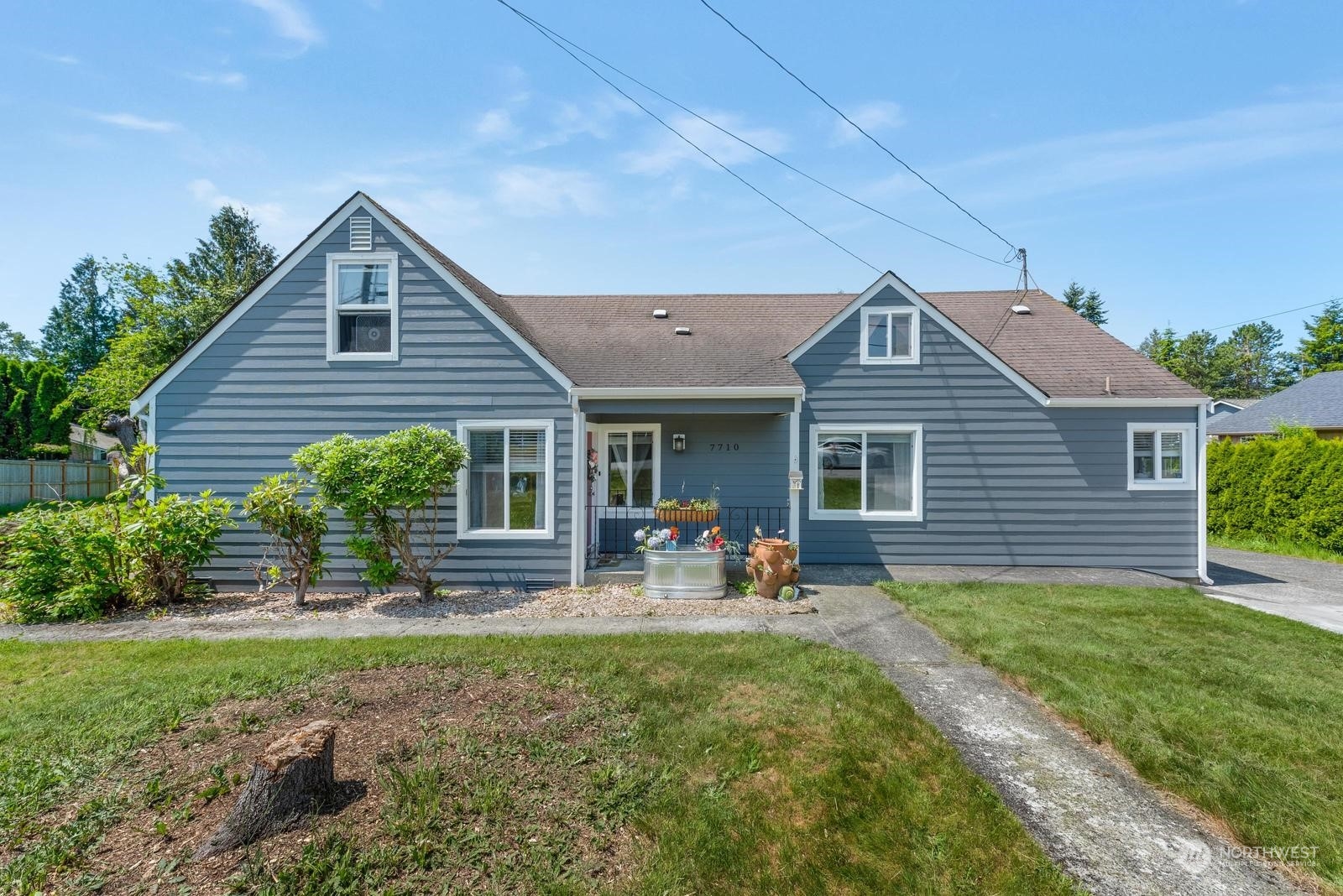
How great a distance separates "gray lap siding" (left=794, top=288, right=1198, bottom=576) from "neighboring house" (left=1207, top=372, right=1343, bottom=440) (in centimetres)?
1559

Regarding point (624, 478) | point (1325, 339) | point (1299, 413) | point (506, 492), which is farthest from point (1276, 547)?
point (1325, 339)

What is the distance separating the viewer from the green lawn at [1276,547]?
11.4 meters

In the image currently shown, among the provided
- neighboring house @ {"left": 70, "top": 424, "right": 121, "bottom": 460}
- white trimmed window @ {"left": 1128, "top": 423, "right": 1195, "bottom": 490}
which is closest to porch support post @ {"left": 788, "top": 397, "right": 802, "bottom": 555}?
white trimmed window @ {"left": 1128, "top": 423, "right": 1195, "bottom": 490}

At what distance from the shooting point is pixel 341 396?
838 cm

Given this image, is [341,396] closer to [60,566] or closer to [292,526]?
[292,526]

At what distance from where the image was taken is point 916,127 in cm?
977

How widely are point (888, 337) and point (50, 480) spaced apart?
29.6m

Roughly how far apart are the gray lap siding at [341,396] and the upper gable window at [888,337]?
5.64 m

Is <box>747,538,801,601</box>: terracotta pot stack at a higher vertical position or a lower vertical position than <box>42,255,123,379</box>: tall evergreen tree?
lower

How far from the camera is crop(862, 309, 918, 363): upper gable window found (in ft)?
32.6

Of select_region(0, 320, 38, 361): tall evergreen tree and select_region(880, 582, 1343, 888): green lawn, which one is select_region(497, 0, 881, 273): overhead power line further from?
select_region(0, 320, 38, 361): tall evergreen tree

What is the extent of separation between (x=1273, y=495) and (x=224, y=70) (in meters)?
21.7

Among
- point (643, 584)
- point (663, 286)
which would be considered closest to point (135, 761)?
point (643, 584)

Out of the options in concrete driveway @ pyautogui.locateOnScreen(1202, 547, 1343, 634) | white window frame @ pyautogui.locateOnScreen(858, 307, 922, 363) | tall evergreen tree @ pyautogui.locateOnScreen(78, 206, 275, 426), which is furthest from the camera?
tall evergreen tree @ pyautogui.locateOnScreen(78, 206, 275, 426)
